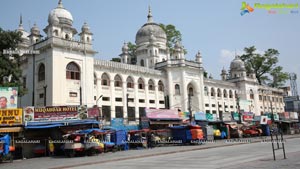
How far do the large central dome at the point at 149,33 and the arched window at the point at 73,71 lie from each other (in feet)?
68.2

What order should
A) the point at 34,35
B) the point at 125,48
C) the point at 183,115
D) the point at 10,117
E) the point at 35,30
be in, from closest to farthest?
1. the point at 10,117
2. the point at 183,115
3. the point at 34,35
4. the point at 35,30
5. the point at 125,48

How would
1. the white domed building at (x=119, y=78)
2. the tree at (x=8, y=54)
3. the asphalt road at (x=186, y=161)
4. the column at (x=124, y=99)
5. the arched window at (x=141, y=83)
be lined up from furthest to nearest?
the arched window at (x=141, y=83) < the column at (x=124, y=99) < the white domed building at (x=119, y=78) < the tree at (x=8, y=54) < the asphalt road at (x=186, y=161)

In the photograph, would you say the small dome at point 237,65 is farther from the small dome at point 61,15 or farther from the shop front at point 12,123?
the shop front at point 12,123

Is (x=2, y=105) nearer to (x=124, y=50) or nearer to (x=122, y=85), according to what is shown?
(x=122, y=85)

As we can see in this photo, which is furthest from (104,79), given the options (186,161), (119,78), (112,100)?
(186,161)

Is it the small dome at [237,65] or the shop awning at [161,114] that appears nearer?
the shop awning at [161,114]

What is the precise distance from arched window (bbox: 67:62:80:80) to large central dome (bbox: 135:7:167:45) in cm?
2078

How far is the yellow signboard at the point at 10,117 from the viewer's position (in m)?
20.7

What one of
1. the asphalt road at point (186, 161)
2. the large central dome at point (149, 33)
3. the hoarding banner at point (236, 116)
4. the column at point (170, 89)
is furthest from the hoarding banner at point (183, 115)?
the large central dome at point (149, 33)

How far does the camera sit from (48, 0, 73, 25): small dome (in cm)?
3741

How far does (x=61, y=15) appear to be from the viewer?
1485 inches

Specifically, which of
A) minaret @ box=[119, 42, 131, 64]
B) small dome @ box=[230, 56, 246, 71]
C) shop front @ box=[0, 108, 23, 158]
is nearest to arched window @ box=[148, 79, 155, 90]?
minaret @ box=[119, 42, 131, 64]

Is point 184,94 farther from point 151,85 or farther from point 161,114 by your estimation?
point 161,114

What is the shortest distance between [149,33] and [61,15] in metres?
18.6
